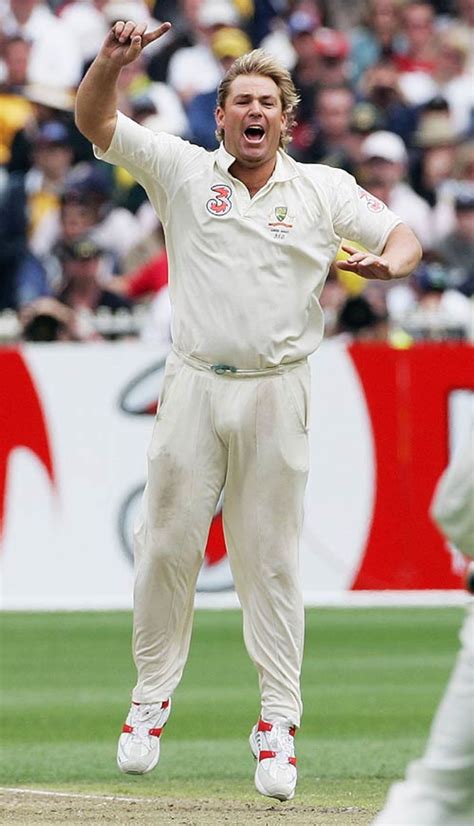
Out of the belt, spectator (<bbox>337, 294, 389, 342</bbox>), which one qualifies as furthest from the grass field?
spectator (<bbox>337, 294, 389, 342</bbox>)

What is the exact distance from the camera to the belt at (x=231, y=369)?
22.2 feet

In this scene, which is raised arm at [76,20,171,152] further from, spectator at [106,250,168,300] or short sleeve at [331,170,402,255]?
spectator at [106,250,168,300]

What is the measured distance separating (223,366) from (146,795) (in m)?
1.89

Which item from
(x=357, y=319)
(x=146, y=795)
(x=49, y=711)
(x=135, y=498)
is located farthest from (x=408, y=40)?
(x=146, y=795)

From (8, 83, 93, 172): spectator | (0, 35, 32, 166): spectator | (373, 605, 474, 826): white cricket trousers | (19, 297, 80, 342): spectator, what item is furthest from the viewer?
(0, 35, 32, 166): spectator

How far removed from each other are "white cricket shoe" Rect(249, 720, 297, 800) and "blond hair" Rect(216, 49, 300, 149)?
7.08 ft

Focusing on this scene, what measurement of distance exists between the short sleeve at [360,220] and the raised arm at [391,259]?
0.04 metres

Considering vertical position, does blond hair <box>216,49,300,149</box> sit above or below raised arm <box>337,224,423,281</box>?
above

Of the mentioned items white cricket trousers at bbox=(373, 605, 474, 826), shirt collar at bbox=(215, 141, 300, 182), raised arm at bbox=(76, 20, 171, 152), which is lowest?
white cricket trousers at bbox=(373, 605, 474, 826)

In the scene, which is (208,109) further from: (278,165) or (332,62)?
(278,165)

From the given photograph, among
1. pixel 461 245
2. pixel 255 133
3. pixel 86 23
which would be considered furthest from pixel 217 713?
pixel 86 23

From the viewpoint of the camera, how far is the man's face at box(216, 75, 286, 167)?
682 cm

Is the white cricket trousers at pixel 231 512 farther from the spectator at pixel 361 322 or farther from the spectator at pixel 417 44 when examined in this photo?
the spectator at pixel 417 44

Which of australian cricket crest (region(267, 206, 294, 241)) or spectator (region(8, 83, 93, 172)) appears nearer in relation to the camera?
australian cricket crest (region(267, 206, 294, 241))
